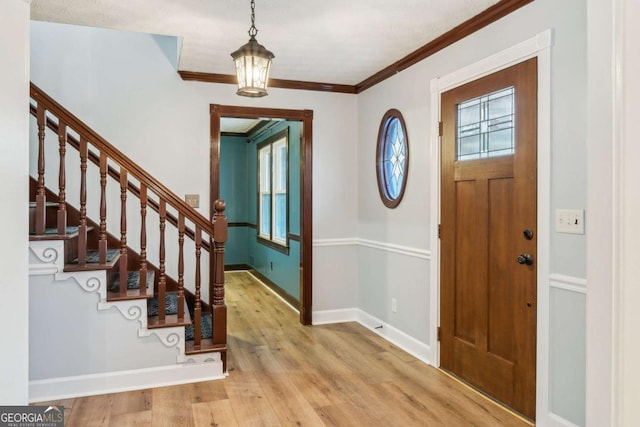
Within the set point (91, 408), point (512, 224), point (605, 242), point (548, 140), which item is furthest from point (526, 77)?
point (91, 408)

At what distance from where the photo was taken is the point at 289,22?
2.80m

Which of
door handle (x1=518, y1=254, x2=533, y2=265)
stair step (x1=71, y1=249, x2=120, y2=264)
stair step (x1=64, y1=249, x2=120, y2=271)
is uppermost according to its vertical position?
door handle (x1=518, y1=254, x2=533, y2=265)

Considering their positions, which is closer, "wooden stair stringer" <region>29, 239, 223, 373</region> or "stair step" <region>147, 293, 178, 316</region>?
"wooden stair stringer" <region>29, 239, 223, 373</region>

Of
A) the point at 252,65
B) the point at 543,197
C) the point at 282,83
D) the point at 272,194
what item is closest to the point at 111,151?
the point at 252,65

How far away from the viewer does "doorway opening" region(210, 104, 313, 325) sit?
4172mm

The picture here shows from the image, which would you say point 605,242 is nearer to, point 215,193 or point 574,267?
point 574,267

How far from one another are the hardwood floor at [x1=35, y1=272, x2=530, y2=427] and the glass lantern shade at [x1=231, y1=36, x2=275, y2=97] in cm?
187

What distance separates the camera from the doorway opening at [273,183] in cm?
417

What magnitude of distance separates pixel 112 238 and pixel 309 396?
218cm

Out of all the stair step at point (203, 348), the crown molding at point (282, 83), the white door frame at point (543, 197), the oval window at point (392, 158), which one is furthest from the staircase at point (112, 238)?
the white door frame at point (543, 197)

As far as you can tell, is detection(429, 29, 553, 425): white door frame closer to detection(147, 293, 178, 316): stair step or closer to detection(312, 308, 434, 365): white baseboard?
detection(312, 308, 434, 365): white baseboard

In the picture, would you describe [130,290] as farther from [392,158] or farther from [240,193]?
[240,193]

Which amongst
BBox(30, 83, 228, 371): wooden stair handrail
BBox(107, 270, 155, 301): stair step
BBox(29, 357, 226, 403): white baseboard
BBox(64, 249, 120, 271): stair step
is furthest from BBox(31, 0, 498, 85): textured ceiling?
BBox(29, 357, 226, 403): white baseboard

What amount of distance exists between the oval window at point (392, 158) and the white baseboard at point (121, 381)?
2005 mm
